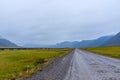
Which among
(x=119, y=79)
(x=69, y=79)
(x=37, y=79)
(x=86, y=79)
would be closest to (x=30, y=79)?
(x=37, y=79)

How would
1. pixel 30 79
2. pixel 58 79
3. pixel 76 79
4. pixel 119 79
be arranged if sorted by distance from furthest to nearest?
1. pixel 30 79
2. pixel 58 79
3. pixel 76 79
4. pixel 119 79

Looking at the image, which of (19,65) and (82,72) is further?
(19,65)

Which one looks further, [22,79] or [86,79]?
[22,79]

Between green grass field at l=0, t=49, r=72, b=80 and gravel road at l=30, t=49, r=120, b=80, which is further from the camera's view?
green grass field at l=0, t=49, r=72, b=80

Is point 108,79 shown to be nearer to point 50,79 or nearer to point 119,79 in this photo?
point 119,79

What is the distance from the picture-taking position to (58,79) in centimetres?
2244

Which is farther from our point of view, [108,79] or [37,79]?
[37,79]

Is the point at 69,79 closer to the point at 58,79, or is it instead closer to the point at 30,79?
the point at 58,79

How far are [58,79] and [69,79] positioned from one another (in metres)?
1.88

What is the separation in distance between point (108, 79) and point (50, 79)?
5447mm

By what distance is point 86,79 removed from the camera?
65.2 ft

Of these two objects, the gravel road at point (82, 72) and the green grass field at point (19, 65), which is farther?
the green grass field at point (19, 65)

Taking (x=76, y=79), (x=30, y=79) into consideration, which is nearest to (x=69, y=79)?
(x=76, y=79)

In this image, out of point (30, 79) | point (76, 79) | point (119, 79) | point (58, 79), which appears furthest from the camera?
point (30, 79)
